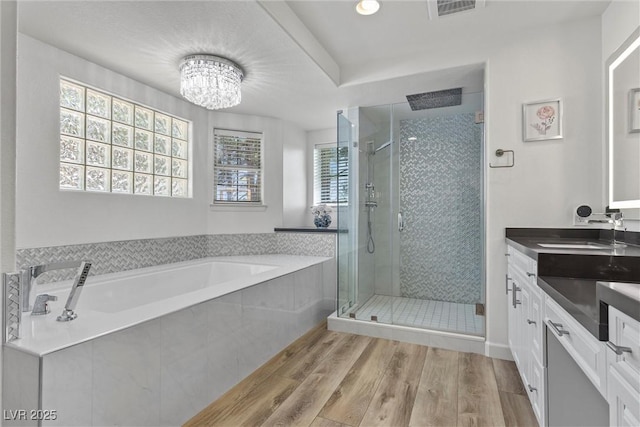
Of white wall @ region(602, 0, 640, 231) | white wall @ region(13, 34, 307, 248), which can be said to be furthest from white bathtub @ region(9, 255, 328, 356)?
white wall @ region(602, 0, 640, 231)

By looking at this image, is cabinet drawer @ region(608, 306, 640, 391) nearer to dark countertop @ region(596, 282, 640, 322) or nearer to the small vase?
dark countertop @ region(596, 282, 640, 322)

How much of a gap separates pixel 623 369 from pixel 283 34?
229cm

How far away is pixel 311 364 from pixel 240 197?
220 cm

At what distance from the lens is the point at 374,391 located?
1.93 metres

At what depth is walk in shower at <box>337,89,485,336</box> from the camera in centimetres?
331

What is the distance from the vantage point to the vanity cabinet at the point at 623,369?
0.67 m

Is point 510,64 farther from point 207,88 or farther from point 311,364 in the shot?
point 311,364

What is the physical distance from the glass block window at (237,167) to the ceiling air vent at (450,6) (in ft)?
7.90

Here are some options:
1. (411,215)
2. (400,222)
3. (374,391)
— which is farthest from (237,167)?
(374,391)

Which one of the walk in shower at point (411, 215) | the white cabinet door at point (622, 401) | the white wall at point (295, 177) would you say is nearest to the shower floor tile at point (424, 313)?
the walk in shower at point (411, 215)

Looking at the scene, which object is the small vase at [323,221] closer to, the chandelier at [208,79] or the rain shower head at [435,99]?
the rain shower head at [435,99]

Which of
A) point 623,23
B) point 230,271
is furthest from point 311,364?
point 623,23

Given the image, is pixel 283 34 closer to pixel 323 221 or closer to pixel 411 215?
pixel 323 221

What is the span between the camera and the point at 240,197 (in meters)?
3.79
